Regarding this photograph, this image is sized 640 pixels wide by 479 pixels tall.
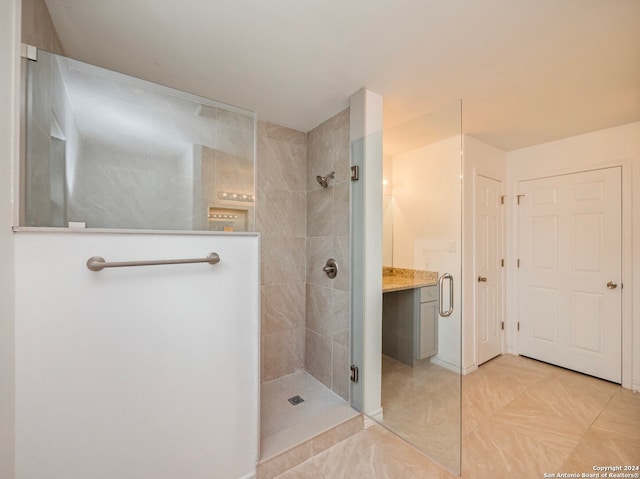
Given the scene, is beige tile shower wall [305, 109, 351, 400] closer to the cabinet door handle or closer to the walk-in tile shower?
the walk-in tile shower

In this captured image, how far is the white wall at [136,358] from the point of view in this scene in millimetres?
871

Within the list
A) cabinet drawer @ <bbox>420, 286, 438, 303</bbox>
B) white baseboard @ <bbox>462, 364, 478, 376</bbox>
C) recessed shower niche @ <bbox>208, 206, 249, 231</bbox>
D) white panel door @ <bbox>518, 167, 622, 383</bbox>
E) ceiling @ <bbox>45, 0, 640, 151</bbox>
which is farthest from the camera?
white baseboard @ <bbox>462, 364, 478, 376</bbox>

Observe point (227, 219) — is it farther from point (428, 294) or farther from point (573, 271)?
point (573, 271)

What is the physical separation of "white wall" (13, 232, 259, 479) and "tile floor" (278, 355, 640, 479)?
0.63 meters

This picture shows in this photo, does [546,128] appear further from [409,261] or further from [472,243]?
[409,261]

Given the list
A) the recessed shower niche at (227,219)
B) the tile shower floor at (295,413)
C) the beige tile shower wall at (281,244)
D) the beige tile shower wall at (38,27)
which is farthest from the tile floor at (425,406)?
the beige tile shower wall at (38,27)

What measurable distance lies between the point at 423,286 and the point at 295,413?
4.11 feet

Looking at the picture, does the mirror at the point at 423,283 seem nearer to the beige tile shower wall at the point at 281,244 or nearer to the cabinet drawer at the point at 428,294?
the cabinet drawer at the point at 428,294

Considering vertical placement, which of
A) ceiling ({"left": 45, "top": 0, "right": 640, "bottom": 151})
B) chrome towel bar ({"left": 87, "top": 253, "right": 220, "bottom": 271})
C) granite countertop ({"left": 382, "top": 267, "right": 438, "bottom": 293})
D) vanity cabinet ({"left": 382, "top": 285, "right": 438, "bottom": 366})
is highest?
ceiling ({"left": 45, "top": 0, "right": 640, "bottom": 151})

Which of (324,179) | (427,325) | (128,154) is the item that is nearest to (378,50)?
(324,179)

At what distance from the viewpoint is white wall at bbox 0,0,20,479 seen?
0.79m

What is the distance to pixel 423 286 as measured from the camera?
5.79 ft

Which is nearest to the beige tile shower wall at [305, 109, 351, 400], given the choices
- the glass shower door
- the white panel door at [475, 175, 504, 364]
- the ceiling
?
the glass shower door

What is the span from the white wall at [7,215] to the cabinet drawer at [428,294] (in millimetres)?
1916
